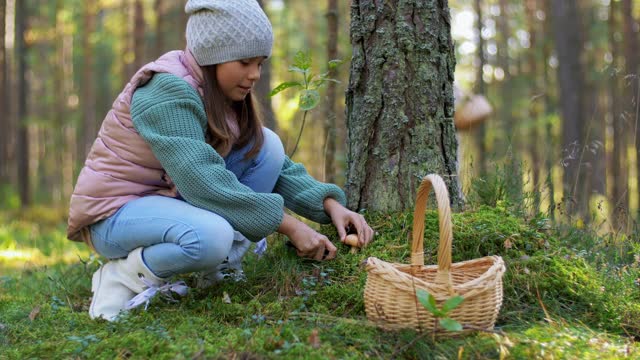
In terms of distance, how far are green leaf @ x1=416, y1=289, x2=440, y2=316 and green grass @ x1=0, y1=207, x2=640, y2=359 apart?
6.1 inches

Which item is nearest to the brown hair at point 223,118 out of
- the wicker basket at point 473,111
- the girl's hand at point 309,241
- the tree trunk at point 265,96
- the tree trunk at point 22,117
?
the girl's hand at point 309,241

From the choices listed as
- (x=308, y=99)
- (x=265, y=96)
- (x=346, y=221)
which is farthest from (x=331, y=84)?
(x=346, y=221)

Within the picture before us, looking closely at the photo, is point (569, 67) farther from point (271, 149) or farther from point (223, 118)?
point (223, 118)

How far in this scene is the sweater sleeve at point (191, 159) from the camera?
2.33 metres

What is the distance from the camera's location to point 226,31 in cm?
243

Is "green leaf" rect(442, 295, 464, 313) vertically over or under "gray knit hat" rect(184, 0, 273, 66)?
under

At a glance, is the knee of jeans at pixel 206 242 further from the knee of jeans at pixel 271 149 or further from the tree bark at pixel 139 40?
the tree bark at pixel 139 40

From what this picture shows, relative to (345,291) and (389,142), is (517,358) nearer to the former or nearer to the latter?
(345,291)

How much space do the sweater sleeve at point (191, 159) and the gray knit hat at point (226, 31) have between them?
0.58 ft

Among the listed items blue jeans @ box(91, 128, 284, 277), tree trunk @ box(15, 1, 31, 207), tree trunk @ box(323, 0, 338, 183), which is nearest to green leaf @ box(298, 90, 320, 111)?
blue jeans @ box(91, 128, 284, 277)

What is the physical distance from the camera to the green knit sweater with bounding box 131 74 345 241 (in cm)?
234

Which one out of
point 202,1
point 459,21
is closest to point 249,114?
point 202,1

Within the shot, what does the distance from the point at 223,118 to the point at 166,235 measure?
21.7 inches

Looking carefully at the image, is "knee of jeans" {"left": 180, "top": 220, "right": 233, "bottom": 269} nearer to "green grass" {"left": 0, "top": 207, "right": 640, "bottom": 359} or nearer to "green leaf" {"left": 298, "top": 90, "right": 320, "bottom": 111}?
"green grass" {"left": 0, "top": 207, "right": 640, "bottom": 359}
